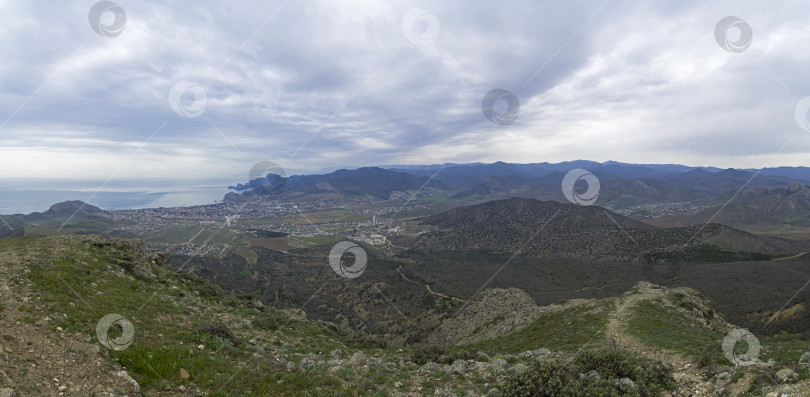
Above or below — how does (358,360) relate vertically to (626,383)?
below

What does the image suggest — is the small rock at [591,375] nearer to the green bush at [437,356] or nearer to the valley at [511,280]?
the valley at [511,280]

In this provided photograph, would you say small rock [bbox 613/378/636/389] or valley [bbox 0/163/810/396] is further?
valley [bbox 0/163/810/396]

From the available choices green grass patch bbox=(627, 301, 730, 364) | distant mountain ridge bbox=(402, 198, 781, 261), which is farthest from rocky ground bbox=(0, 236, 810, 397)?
distant mountain ridge bbox=(402, 198, 781, 261)

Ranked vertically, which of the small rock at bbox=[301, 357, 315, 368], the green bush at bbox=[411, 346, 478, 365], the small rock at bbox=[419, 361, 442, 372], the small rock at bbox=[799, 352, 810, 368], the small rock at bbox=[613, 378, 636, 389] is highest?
the small rock at bbox=[799, 352, 810, 368]

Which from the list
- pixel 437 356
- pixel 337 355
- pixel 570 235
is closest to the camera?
pixel 437 356

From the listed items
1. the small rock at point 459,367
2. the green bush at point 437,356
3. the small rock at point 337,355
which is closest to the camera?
the small rock at point 459,367

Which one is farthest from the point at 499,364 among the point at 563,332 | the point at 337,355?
the point at 563,332

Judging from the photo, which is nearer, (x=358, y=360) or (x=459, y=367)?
(x=459, y=367)

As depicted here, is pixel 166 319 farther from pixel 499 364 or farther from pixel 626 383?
pixel 626 383

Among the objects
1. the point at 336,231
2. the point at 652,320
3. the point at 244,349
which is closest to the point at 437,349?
the point at 244,349

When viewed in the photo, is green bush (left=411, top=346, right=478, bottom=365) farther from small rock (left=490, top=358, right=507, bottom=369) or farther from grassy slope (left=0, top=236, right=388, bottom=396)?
grassy slope (left=0, top=236, right=388, bottom=396)

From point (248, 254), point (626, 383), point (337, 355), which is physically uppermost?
point (626, 383)

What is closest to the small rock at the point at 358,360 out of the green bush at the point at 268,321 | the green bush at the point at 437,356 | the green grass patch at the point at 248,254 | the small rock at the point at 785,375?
the green bush at the point at 437,356
